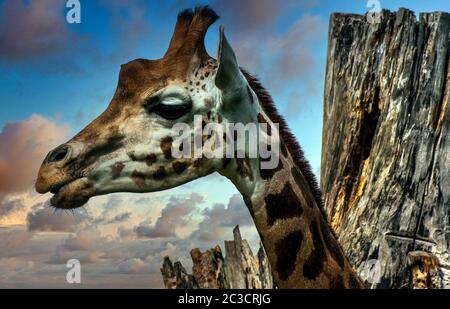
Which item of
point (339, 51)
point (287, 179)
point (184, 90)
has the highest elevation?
point (339, 51)

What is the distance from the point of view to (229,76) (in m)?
4.42

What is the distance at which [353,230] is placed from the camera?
7965 millimetres

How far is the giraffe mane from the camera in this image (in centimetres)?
481

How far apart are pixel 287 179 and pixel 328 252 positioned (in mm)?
608

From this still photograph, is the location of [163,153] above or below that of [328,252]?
above

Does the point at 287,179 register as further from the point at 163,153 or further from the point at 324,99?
the point at 324,99

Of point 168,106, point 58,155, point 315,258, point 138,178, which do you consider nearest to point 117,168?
point 138,178

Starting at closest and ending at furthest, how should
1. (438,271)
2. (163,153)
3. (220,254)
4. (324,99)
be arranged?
(163,153)
(438,271)
(220,254)
(324,99)

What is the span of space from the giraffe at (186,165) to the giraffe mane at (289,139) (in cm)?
22

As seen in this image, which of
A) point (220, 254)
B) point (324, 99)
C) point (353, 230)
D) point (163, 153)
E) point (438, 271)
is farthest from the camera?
point (324, 99)

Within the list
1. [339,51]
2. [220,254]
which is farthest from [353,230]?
[339,51]

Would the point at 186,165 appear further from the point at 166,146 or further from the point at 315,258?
the point at 315,258

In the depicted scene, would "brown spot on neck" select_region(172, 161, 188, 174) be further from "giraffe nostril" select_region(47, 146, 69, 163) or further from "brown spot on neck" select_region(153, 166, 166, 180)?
"giraffe nostril" select_region(47, 146, 69, 163)
